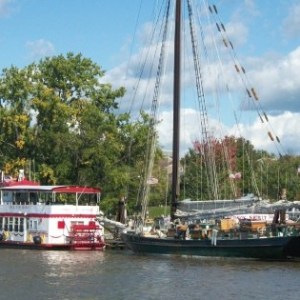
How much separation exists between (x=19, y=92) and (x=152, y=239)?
99.3 feet

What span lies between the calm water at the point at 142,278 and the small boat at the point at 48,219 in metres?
5.85

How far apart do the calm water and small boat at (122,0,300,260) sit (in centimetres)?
75

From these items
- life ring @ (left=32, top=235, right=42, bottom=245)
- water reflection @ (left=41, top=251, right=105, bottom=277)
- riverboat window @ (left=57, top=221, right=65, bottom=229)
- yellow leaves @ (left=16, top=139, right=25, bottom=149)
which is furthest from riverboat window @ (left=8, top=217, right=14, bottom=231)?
yellow leaves @ (left=16, top=139, right=25, bottom=149)

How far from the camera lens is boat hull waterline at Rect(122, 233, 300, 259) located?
51594 millimetres

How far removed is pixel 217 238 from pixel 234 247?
1.46m

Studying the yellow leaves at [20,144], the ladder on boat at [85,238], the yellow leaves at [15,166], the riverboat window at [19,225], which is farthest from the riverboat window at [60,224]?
the yellow leaves at [20,144]

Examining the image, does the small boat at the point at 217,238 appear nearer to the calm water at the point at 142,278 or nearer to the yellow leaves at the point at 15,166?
the calm water at the point at 142,278

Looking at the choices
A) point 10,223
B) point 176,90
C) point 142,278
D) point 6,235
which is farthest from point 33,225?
point 142,278

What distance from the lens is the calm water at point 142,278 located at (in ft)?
126

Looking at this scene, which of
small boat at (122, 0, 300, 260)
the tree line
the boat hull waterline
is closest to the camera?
the boat hull waterline

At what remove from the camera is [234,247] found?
5269 centimetres

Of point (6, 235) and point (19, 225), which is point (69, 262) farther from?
point (6, 235)

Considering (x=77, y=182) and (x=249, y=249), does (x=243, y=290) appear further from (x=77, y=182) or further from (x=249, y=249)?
(x=77, y=182)

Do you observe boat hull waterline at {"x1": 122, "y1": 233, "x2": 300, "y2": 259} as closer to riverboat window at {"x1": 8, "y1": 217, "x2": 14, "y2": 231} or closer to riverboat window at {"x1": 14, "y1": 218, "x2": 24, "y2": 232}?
riverboat window at {"x1": 14, "y1": 218, "x2": 24, "y2": 232}
